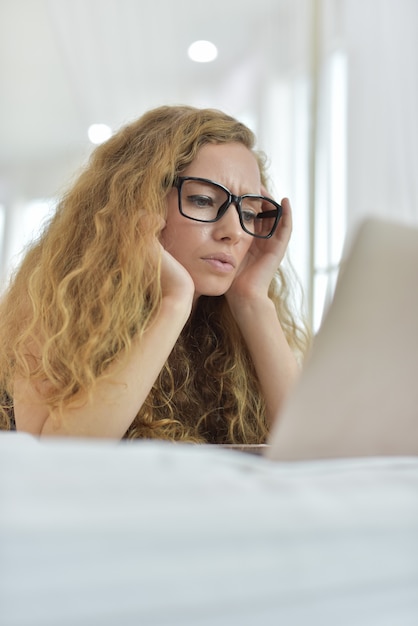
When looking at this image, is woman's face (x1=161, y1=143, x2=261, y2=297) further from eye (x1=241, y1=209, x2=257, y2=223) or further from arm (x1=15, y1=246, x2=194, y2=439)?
arm (x1=15, y1=246, x2=194, y2=439)

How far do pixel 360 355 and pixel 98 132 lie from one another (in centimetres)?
445

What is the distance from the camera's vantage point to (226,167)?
4.58ft

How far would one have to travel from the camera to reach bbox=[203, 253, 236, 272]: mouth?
1351 mm

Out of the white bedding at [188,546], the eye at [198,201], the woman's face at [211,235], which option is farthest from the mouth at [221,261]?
the white bedding at [188,546]

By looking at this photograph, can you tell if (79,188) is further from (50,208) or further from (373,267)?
(373,267)

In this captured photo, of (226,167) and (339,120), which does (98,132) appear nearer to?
(339,120)

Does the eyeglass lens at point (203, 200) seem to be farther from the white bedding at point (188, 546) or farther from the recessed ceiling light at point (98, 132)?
the recessed ceiling light at point (98, 132)

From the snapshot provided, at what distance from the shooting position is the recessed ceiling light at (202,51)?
13.2ft

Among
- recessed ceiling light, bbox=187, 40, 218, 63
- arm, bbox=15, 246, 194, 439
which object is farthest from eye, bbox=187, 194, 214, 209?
recessed ceiling light, bbox=187, 40, 218, 63

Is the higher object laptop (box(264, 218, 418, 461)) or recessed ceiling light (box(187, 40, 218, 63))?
recessed ceiling light (box(187, 40, 218, 63))

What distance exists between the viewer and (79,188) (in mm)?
1407

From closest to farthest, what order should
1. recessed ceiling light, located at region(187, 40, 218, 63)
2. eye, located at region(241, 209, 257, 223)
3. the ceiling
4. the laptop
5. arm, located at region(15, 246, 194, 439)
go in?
the laptop, arm, located at region(15, 246, 194, 439), eye, located at region(241, 209, 257, 223), the ceiling, recessed ceiling light, located at region(187, 40, 218, 63)

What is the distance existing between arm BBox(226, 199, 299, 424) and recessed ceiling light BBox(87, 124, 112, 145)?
3.30 m

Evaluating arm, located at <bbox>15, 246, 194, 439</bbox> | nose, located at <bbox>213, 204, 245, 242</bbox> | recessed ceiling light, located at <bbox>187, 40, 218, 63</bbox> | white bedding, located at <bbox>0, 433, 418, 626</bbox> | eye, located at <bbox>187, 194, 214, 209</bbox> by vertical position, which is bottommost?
arm, located at <bbox>15, 246, 194, 439</bbox>
